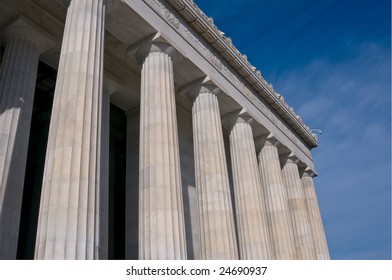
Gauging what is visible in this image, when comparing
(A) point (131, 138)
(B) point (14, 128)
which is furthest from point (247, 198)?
(B) point (14, 128)

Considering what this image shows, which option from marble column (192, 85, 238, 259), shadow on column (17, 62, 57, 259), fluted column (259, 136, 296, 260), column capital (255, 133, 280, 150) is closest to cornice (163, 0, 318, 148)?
column capital (255, 133, 280, 150)

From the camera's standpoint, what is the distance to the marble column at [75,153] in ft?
59.5

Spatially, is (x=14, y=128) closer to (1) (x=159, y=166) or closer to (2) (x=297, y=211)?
(1) (x=159, y=166)

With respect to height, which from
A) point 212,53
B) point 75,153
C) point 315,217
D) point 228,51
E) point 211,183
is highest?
point 228,51

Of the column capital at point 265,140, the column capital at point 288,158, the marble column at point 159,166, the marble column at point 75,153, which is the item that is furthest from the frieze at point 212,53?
the marble column at point 75,153

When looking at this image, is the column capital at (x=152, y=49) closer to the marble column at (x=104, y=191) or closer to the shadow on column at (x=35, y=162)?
the marble column at (x=104, y=191)

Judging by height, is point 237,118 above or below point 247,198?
above

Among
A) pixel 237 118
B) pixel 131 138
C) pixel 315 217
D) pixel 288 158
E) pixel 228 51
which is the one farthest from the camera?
pixel 315 217

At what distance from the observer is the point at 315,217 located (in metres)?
59.6

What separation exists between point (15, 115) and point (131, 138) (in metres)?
15.6

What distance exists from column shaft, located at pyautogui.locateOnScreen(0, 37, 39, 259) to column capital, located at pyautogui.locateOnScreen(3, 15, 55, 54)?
322 mm

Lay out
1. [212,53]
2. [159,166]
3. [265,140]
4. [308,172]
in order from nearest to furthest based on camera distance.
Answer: [159,166]
[212,53]
[265,140]
[308,172]

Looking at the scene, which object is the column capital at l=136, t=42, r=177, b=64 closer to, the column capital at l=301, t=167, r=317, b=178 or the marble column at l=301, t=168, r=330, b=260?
the column capital at l=301, t=167, r=317, b=178

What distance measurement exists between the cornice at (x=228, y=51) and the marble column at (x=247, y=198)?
5604mm
